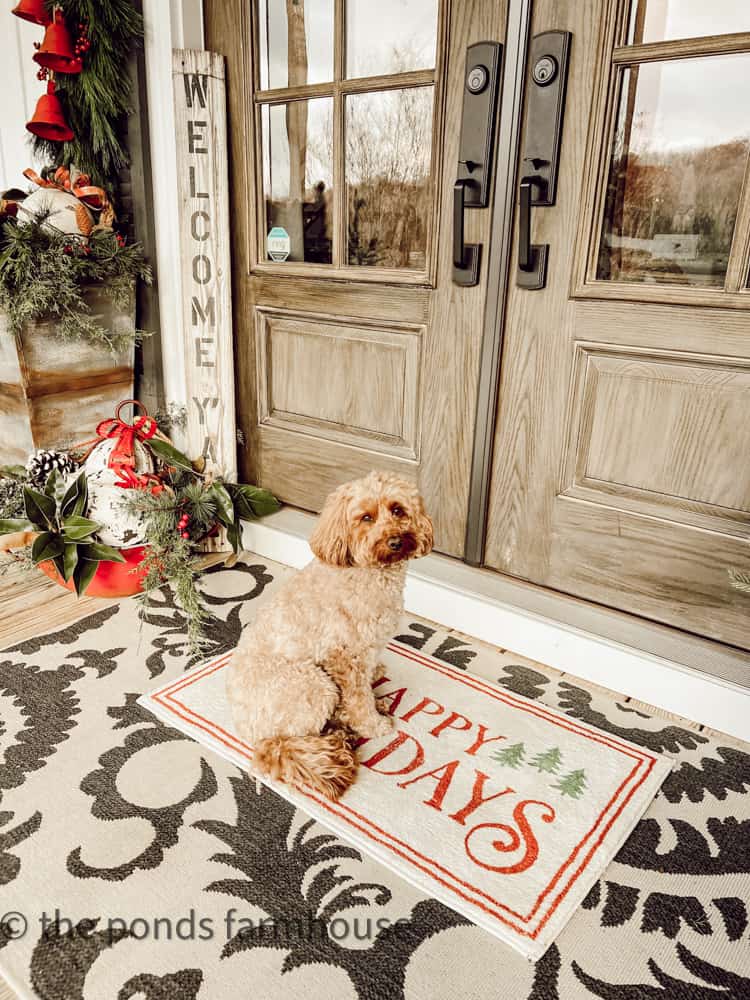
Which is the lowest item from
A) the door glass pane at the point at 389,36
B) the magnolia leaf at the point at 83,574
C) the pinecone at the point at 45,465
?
the magnolia leaf at the point at 83,574

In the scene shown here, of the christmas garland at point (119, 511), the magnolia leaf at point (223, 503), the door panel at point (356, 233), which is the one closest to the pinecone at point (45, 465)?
the christmas garland at point (119, 511)

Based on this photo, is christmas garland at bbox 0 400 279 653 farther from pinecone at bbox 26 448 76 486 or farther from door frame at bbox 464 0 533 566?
door frame at bbox 464 0 533 566

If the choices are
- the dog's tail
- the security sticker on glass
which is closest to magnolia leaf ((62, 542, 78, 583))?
the dog's tail

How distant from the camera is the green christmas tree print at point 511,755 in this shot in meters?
1.58

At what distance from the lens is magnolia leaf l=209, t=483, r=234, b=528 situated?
248 centimetres

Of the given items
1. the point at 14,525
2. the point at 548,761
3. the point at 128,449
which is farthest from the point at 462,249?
the point at 14,525

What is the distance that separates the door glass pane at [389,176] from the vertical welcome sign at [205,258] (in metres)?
0.51

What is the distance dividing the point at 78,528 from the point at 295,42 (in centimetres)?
169

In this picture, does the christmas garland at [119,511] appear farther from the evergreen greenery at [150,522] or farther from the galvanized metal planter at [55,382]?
the galvanized metal planter at [55,382]

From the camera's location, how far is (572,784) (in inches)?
59.8

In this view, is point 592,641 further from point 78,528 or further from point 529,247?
point 78,528

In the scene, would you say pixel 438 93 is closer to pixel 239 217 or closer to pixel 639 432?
pixel 239 217

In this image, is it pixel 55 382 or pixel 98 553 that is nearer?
pixel 98 553

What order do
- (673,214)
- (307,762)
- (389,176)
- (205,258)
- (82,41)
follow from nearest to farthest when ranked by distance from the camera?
1. (307,762)
2. (673,214)
3. (389,176)
4. (82,41)
5. (205,258)
